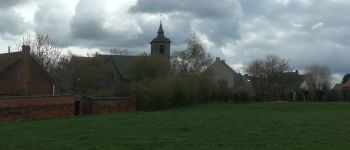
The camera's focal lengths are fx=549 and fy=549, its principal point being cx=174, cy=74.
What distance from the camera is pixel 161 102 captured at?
59.8 m

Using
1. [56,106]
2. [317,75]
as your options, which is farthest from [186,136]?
[317,75]

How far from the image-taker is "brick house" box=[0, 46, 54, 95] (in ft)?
195

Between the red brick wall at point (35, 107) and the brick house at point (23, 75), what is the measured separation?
592 inches

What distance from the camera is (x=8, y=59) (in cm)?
6166

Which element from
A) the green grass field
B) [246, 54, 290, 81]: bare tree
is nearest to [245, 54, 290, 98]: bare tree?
[246, 54, 290, 81]: bare tree

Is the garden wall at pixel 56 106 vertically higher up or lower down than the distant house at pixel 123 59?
lower down

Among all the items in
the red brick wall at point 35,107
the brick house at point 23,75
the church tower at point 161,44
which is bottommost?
the red brick wall at point 35,107

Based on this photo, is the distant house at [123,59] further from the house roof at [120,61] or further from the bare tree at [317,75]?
the bare tree at [317,75]

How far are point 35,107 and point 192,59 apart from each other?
1565 inches

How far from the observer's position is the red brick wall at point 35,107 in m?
38.9

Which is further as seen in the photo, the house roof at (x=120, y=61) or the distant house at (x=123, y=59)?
the house roof at (x=120, y=61)

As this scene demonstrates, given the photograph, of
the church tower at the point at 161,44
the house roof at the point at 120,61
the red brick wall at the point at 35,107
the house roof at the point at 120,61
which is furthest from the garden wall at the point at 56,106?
the church tower at the point at 161,44

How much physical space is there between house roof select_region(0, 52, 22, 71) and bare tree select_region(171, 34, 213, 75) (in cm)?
2387

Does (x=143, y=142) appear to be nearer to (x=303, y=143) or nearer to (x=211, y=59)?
(x=303, y=143)
